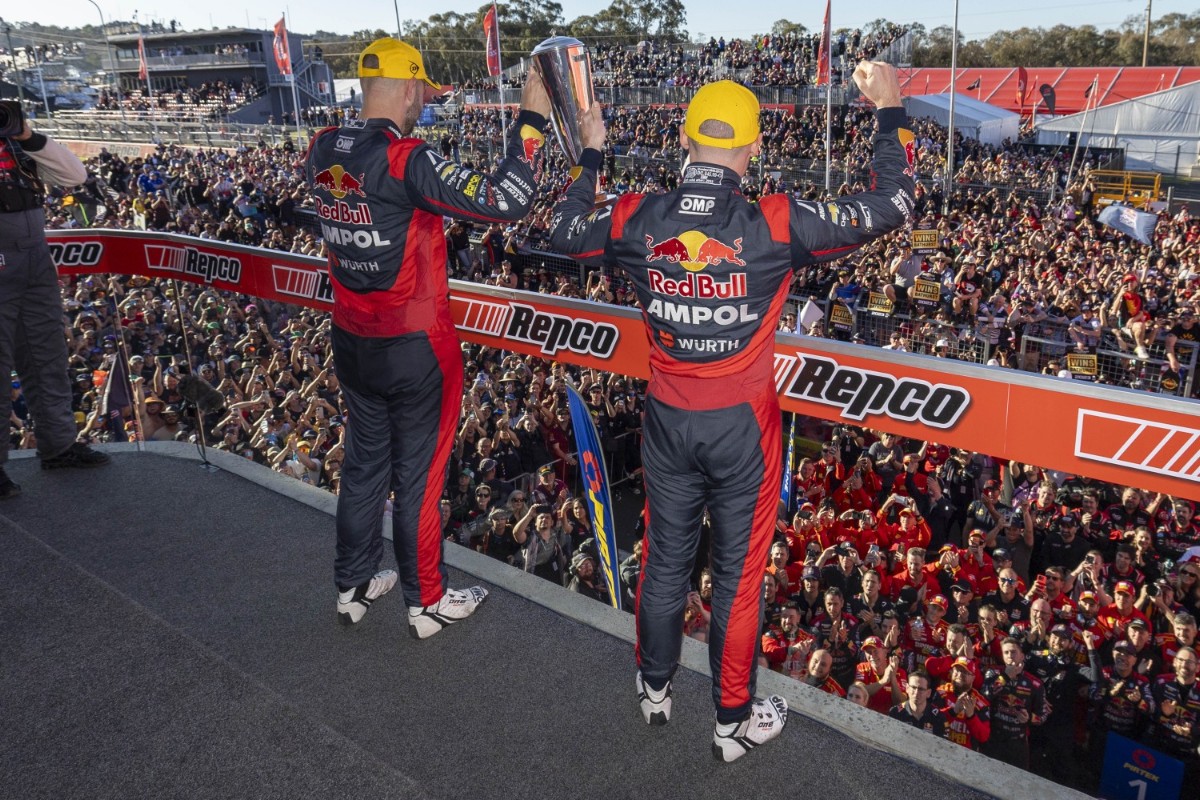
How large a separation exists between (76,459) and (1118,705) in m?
6.27

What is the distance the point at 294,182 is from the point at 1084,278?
2075cm

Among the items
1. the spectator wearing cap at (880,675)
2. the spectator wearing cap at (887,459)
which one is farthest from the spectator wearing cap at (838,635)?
the spectator wearing cap at (887,459)

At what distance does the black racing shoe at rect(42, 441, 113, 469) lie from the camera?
4.49 m

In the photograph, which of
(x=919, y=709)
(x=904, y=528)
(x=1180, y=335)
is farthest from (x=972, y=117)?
(x=919, y=709)

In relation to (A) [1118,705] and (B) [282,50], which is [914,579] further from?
Answer: (B) [282,50]

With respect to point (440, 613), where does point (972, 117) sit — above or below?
above

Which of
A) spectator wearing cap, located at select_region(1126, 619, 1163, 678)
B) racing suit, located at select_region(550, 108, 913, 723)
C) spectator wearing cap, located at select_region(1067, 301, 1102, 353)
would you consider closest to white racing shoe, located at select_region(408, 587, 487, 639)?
racing suit, located at select_region(550, 108, 913, 723)

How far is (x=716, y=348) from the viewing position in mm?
2363

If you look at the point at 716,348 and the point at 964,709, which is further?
the point at 964,709

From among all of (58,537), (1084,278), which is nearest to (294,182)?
(1084,278)

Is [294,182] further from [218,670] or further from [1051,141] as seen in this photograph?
[1051,141]

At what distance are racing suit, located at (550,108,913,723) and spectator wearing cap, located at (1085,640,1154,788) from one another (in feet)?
12.9

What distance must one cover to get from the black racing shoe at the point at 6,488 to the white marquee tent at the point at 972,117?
107 ft

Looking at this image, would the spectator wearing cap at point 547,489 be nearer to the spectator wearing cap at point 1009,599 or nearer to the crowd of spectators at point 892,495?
the crowd of spectators at point 892,495
